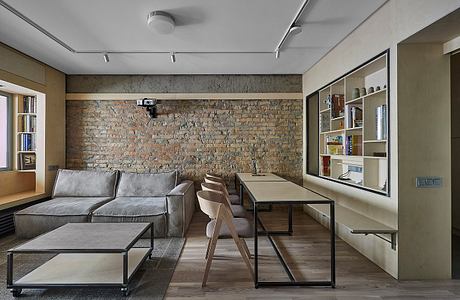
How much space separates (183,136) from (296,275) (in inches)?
138

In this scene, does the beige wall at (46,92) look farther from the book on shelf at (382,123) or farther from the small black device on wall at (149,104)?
the book on shelf at (382,123)

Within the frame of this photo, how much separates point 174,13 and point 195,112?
8.57ft

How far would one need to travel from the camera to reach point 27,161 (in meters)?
A: 5.03

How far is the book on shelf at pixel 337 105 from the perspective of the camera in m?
4.36

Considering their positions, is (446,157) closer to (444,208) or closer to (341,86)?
(444,208)

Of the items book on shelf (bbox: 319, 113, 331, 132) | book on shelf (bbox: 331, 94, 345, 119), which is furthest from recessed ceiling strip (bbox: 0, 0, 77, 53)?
book on shelf (bbox: 319, 113, 331, 132)

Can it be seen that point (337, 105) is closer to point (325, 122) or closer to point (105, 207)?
point (325, 122)

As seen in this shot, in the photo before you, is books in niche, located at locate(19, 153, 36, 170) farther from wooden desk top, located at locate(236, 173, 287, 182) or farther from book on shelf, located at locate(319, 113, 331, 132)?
book on shelf, located at locate(319, 113, 331, 132)

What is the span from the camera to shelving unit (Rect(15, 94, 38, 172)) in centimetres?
495

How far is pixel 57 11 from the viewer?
121 inches

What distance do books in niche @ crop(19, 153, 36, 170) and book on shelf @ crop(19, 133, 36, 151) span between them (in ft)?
0.41

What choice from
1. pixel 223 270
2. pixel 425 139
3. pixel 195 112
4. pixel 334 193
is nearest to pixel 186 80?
pixel 195 112

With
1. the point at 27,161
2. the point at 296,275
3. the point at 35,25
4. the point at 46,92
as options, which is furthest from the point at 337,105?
the point at 27,161

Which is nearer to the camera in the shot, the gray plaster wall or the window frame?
the window frame
